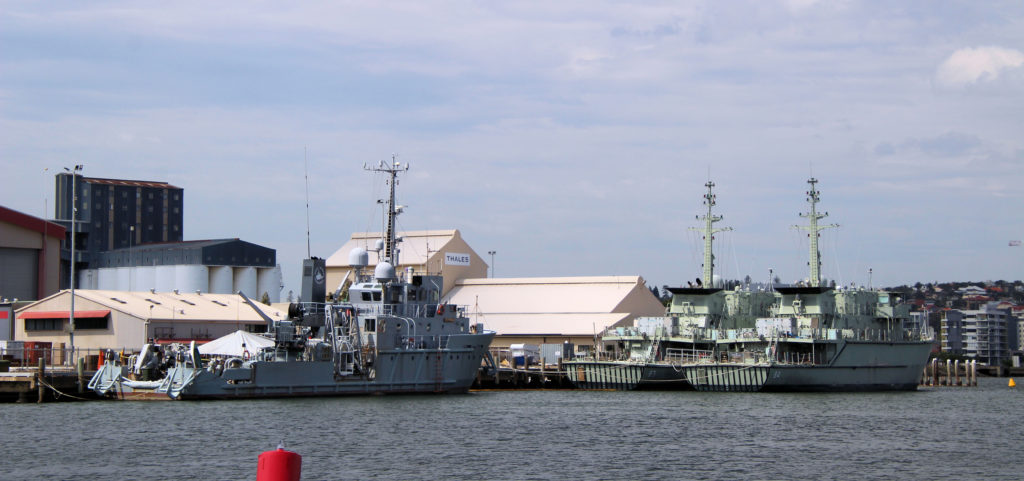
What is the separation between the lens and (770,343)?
198 feet

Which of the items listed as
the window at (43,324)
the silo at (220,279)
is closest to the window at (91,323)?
the window at (43,324)

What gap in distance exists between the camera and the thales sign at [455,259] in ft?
315

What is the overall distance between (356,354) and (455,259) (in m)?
44.6

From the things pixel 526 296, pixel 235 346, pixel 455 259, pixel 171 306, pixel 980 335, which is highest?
pixel 455 259

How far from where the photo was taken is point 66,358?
212ft

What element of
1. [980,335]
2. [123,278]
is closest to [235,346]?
[123,278]

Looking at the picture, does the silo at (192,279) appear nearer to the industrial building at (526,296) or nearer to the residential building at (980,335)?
the industrial building at (526,296)

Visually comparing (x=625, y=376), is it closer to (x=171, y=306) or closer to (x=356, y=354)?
(x=356, y=354)

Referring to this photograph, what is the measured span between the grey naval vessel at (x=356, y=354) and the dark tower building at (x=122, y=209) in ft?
276

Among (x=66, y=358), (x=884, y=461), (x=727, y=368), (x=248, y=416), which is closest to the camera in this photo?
(x=884, y=461)

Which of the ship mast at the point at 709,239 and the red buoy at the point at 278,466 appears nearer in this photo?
the red buoy at the point at 278,466

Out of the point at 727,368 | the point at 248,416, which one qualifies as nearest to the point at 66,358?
the point at 248,416

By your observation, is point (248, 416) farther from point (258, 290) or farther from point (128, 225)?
point (128, 225)

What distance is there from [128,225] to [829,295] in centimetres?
9960
